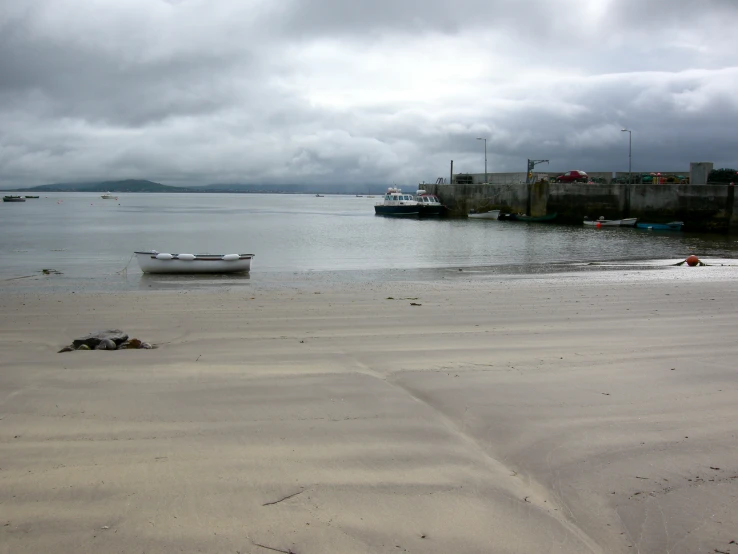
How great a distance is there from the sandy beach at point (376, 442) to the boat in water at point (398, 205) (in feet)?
199

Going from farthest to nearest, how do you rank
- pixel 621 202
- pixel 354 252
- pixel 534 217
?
pixel 534 217 < pixel 621 202 < pixel 354 252

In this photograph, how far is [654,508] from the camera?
10.8 feet

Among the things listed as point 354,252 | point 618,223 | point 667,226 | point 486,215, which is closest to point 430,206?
point 486,215

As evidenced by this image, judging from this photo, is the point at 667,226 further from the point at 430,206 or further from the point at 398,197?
the point at 398,197

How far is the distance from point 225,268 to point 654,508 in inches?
642

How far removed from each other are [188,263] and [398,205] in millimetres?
52878

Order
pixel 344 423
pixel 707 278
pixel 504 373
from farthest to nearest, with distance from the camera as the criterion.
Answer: pixel 707 278
pixel 504 373
pixel 344 423

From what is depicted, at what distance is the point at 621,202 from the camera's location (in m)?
50.6

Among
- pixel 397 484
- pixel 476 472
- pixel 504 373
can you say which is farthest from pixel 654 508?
pixel 504 373

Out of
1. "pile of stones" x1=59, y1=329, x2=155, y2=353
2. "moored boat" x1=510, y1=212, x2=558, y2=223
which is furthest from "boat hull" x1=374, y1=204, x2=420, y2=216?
"pile of stones" x1=59, y1=329, x2=155, y2=353

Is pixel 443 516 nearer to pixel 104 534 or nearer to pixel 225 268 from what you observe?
pixel 104 534

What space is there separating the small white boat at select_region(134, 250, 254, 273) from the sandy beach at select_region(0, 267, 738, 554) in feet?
34.7

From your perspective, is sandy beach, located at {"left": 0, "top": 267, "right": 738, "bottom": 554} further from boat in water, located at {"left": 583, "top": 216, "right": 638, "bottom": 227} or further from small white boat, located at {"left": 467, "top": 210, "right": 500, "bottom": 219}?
small white boat, located at {"left": 467, "top": 210, "right": 500, "bottom": 219}

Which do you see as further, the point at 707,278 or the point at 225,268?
the point at 225,268
